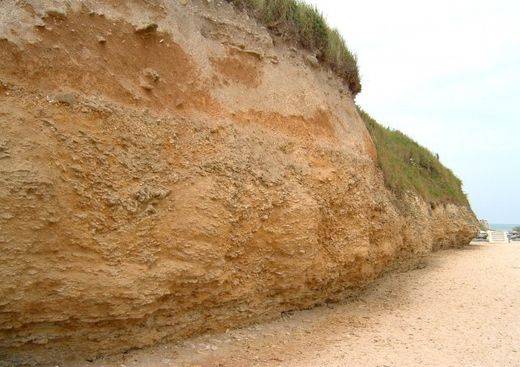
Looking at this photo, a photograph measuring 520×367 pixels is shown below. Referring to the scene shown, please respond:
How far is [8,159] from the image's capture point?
3.94m

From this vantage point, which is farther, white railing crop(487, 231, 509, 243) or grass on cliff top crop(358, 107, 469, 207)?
white railing crop(487, 231, 509, 243)

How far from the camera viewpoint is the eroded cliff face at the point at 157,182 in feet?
13.5

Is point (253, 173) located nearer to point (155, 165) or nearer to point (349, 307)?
point (155, 165)

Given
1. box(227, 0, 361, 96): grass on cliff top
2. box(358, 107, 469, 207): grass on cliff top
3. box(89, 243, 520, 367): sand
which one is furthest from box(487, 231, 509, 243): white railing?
box(227, 0, 361, 96): grass on cliff top

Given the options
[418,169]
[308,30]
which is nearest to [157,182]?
[308,30]

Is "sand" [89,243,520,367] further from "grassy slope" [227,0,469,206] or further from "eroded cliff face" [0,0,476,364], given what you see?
"grassy slope" [227,0,469,206]

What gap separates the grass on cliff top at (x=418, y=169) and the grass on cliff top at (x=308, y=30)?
2.43 meters

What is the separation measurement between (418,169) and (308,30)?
25.5 ft

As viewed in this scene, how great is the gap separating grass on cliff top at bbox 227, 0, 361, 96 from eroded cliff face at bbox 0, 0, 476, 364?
1.24 ft

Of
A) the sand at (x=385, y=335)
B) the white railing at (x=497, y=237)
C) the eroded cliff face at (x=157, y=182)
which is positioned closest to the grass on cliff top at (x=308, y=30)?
the eroded cliff face at (x=157, y=182)

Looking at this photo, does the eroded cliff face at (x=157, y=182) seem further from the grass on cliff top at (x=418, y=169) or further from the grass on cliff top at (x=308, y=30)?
the grass on cliff top at (x=418, y=169)

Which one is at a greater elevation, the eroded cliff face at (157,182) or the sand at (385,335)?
the eroded cliff face at (157,182)

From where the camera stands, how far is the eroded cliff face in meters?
4.10

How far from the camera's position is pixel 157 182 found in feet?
16.2
